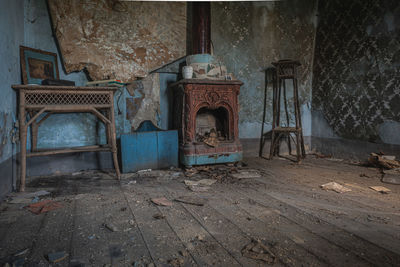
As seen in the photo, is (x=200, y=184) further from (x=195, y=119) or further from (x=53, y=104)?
(x=53, y=104)

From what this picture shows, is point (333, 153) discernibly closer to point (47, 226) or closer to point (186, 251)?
point (186, 251)

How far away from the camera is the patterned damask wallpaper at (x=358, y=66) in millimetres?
3928

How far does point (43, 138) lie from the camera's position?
365 cm

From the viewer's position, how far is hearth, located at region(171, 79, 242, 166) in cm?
387

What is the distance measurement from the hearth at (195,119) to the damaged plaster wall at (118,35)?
739 millimetres

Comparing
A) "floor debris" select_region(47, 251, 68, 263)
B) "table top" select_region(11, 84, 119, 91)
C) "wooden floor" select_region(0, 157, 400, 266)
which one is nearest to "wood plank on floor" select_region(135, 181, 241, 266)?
"wooden floor" select_region(0, 157, 400, 266)

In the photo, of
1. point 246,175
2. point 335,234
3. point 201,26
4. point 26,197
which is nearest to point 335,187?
point 246,175

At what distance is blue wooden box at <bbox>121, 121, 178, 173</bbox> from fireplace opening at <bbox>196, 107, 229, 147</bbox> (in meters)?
0.57

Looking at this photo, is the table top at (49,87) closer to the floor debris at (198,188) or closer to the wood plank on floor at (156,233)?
the wood plank on floor at (156,233)

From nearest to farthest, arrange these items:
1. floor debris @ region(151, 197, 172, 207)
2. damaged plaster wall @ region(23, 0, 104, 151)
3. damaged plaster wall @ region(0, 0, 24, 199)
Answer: floor debris @ region(151, 197, 172, 207)
damaged plaster wall @ region(0, 0, 24, 199)
damaged plaster wall @ region(23, 0, 104, 151)

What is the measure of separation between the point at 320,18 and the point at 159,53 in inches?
138

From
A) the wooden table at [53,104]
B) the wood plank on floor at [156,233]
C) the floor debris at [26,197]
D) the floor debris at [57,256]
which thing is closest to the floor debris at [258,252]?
the wood plank on floor at [156,233]

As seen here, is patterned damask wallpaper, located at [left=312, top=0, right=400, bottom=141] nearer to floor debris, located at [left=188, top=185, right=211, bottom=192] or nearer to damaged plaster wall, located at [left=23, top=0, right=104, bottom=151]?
floor debris, located at [left=188, top=185, right=211, bottom=192]

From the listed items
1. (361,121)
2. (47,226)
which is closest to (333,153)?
(361,121)
